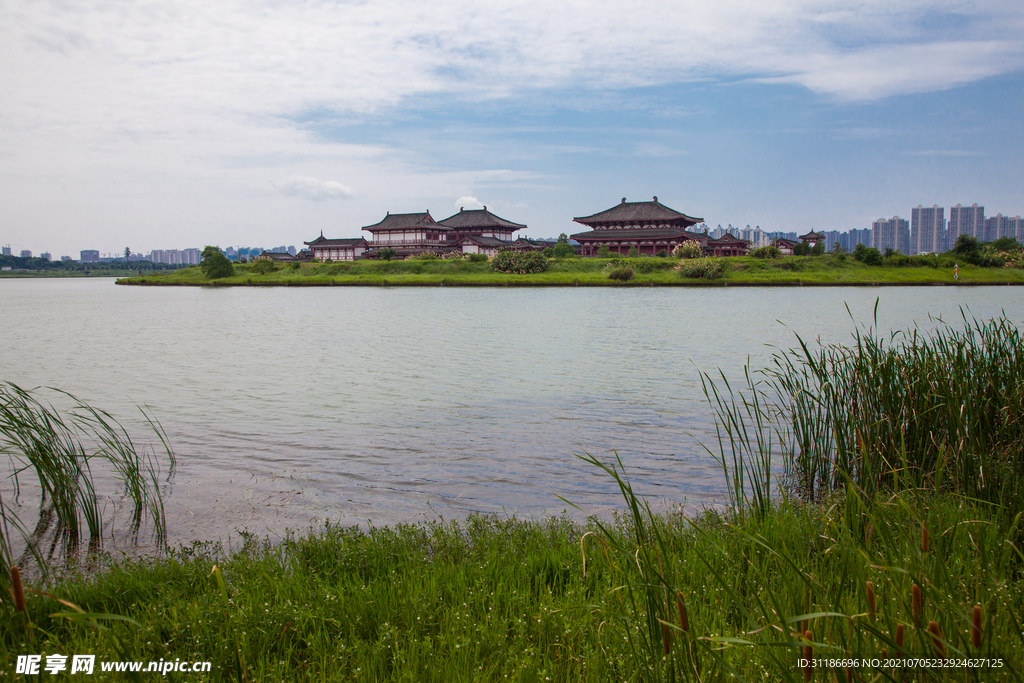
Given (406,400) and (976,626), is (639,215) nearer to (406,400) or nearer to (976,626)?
(406,400)

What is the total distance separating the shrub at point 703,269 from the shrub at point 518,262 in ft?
44.5

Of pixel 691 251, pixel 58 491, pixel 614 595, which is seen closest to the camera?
pixel 614 595

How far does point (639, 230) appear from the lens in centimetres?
7112

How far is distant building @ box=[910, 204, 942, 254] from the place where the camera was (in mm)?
138000

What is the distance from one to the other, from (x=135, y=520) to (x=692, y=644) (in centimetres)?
558

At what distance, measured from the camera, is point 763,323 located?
23.8 m

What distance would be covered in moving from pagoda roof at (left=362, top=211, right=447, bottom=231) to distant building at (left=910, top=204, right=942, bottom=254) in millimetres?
116857

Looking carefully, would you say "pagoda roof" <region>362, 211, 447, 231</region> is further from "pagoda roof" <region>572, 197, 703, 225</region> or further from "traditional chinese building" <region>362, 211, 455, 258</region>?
"pagoda roof" <region>572, 197, 703, 225</region>

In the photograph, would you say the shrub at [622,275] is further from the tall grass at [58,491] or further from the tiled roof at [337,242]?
the tall grass at [58,491]

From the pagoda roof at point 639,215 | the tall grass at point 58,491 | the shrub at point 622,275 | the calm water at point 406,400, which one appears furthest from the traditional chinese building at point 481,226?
the tall grass at point 58,491

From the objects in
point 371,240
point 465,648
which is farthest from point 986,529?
point 371,240

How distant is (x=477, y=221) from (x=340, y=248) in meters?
18.3

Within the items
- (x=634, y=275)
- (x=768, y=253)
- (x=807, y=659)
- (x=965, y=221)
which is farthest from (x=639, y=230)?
(x=965, y=221)

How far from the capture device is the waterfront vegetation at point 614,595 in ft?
6.81
